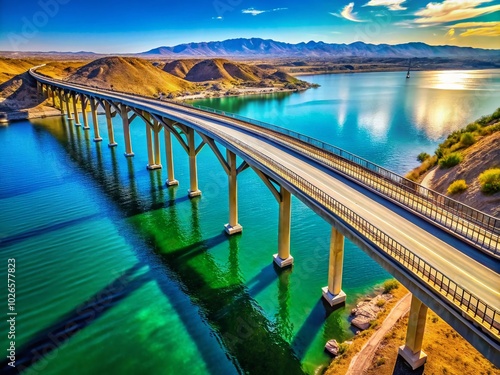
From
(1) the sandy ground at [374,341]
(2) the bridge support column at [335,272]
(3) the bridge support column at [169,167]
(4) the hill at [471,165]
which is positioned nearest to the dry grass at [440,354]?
(1) the sandy ground at [374,341]

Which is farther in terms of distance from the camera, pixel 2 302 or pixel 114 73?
pixel 114 73

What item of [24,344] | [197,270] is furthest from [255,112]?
[24,344]

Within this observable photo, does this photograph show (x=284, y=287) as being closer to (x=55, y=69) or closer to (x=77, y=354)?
(x=77, y=354)

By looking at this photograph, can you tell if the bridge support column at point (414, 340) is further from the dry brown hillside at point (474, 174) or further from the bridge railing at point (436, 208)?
the dry brown hillside at point (474, 174)

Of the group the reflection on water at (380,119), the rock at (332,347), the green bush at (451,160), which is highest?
the green bush at (451,160)

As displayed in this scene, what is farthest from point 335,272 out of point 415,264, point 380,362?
point 415,264

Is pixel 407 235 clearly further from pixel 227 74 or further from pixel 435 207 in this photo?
pixel 227 74

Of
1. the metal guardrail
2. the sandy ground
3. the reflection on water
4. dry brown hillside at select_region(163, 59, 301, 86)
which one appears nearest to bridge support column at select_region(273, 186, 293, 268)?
the metal guardrail
